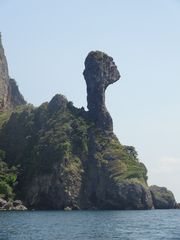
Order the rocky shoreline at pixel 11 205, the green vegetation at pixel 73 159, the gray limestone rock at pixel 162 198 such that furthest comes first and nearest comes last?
the gray limestone rock at pixel 162 198 < the green vegetation at pixel 73 159 < the rocky shoreline at pixel 11 205

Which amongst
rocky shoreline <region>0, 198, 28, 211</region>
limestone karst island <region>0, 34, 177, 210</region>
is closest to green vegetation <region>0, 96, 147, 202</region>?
limestone karst island <region>0, 34, 177, 210</region>

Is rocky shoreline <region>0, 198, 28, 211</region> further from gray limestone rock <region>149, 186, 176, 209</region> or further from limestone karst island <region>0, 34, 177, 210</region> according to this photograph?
gray limestone rock <region>149, 186, 176, 209</region>

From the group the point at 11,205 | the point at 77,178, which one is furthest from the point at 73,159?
the point at 11,205

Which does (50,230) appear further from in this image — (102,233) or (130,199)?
(130,199)

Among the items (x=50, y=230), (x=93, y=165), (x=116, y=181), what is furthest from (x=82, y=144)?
(x=50, y=230)

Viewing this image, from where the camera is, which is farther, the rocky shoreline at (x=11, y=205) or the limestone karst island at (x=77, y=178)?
the limestone karst island at (x=77, y=178)

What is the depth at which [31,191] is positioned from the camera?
17800 centimetres

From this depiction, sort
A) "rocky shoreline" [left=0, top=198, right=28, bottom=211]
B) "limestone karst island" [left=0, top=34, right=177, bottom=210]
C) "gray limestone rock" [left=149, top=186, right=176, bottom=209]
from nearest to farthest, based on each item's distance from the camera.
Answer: "rocky shoreline" [left=0, top=198, right=28, bottom=211] < "limestone karst island" [left=0, top=34, right=177, bottom=210] < "gray limestone rock" [left=149, top=186, right=176, bottom=209]

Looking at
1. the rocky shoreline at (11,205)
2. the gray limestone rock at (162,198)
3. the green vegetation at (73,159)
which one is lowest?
the rocky shoreline at (11,205)

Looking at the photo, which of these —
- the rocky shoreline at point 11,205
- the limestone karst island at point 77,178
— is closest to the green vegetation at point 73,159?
the limestone karst island at point 77,178

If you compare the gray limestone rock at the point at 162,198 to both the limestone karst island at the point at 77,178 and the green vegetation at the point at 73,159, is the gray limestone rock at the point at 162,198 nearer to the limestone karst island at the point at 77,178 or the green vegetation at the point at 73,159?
the limestone karst island at the point at 77,178

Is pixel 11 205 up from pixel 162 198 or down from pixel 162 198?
down

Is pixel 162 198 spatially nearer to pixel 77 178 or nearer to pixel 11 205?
pixel 77 178

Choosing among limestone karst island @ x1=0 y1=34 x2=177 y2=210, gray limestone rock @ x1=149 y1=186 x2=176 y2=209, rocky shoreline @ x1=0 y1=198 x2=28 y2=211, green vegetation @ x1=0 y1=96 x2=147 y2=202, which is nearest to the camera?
rocky shoreline @ x1=0 y1=198 x2=28 y2=211
